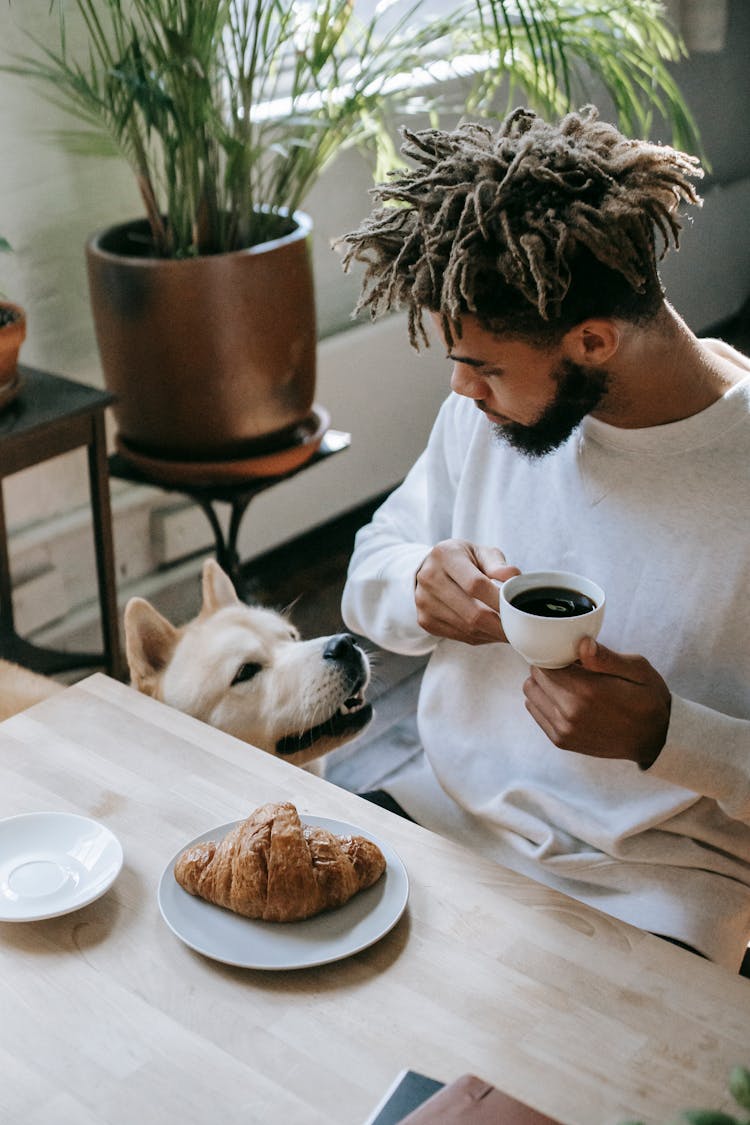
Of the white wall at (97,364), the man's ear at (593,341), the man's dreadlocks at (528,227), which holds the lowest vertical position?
the white wall at (97,364)

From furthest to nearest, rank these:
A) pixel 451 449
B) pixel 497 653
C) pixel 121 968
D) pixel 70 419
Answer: pixel 70 419, pixel 451 449, pixel 497 653, pixel 121 968

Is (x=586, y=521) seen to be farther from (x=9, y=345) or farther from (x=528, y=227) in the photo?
(x=9, y=345)

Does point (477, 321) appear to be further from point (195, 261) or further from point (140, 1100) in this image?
point (195, 261)

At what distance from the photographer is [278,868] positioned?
97 centimetres

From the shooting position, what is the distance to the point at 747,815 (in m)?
1.17

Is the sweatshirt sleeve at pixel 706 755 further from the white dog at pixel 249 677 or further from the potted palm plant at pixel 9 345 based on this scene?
the potted palm plant at pixel 9 345

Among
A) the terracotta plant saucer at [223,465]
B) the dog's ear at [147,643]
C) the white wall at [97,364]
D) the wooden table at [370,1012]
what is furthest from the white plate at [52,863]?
the white wall at [97,364]

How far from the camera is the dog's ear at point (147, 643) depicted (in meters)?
1.43

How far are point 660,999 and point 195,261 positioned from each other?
4.74 feet

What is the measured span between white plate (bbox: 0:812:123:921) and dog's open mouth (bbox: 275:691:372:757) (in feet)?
1.48

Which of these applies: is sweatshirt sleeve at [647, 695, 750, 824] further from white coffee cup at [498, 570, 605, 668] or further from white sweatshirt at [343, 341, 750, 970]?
white coffee cup at [498, 570, 605, 668]

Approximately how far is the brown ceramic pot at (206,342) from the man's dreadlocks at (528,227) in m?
0.82

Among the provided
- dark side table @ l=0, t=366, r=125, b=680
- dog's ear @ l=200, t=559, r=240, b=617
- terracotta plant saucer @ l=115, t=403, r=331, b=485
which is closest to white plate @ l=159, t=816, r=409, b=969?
dog's ear @ l=200, t=559, r=240, b=617

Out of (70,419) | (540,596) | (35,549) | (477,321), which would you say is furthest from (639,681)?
(35,549)
